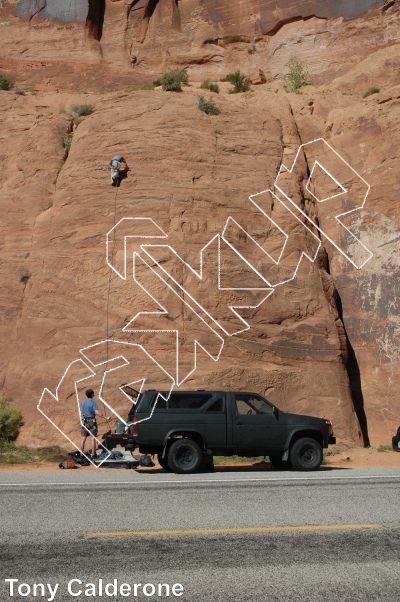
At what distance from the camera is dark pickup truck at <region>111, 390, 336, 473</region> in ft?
40.5

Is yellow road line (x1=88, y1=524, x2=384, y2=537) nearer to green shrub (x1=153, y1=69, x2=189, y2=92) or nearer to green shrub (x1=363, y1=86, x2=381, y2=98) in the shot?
green shrub (x1=363, y1=86, x2=381, y2=98)

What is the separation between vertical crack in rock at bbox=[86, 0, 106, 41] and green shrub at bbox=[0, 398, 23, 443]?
25032 mm

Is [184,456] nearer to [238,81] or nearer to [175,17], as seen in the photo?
[238,81]

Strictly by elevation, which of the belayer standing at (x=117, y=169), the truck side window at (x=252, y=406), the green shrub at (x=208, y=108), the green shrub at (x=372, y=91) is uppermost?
the green shrub at (x=372, y=91)

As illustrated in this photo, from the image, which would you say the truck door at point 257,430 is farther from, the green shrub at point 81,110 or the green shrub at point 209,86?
the green shrub at point 209,86

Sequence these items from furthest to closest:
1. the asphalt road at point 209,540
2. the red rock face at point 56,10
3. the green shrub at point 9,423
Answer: the red rock face at point 56,10, the green shrub at point 9,423, the asphalt road at point 209,540

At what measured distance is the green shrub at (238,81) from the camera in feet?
102

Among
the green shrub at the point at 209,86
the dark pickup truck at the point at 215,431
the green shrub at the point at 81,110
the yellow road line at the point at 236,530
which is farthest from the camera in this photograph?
the green shrub at the point at 209,86

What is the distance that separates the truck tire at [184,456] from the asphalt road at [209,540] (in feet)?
7.35

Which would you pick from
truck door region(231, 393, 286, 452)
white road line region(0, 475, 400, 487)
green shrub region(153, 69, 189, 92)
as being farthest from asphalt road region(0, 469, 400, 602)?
green shrub region(153, 69, 189, 92)

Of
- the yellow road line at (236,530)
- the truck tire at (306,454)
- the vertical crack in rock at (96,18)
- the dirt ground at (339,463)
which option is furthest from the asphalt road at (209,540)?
the vertical crack in rock at (96,18)

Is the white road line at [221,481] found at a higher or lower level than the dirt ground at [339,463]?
higher

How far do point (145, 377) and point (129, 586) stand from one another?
12977mm

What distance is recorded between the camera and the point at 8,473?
12.7 m
